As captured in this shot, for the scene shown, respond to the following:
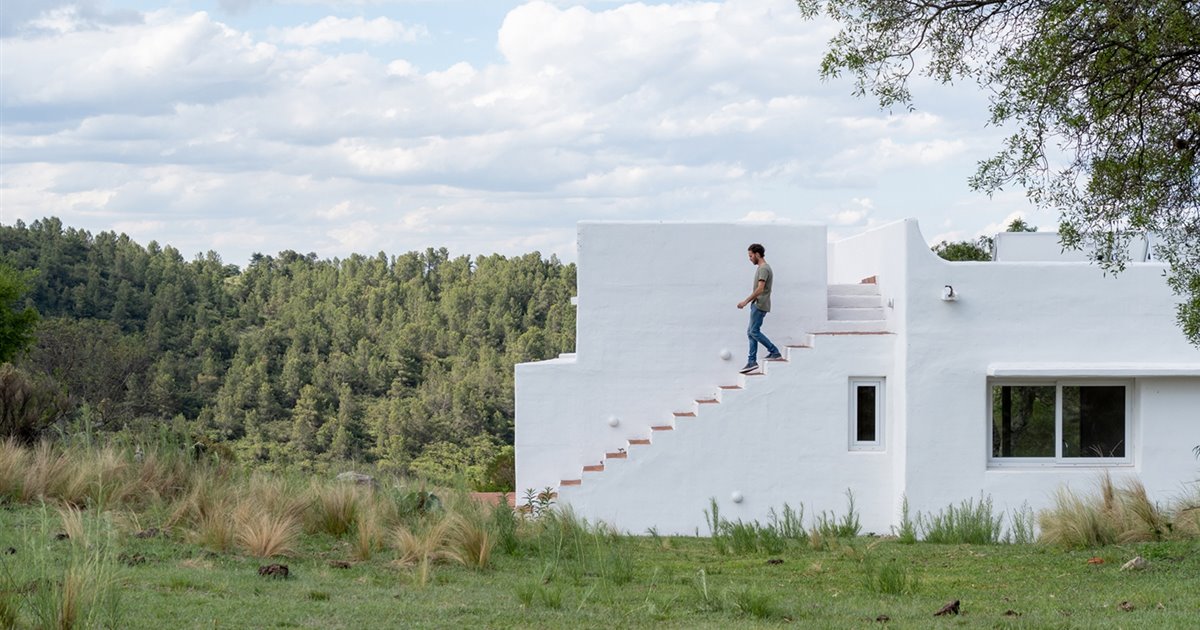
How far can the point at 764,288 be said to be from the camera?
17.9m

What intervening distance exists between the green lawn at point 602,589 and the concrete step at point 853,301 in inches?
300

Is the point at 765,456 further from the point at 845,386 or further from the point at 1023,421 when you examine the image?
the point at 1023,421

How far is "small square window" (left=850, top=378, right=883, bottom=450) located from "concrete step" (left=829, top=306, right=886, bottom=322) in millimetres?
1130

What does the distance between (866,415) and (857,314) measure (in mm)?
1552

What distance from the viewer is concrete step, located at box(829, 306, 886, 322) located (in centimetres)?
1880

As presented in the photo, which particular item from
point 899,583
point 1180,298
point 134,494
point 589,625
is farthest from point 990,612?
point 1180,298

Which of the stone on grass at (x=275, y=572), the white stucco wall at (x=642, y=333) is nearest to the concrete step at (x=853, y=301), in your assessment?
the white stucco wall at (x=642, y=333)

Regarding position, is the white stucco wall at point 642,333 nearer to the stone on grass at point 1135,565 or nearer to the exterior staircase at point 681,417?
the exterior staircase at point 681,417

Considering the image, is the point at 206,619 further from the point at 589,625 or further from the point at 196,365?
the point at 196,365

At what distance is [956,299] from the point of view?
17453mm

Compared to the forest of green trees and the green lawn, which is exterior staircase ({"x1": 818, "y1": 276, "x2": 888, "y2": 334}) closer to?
the green lawn

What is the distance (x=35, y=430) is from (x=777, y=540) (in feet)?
29.9

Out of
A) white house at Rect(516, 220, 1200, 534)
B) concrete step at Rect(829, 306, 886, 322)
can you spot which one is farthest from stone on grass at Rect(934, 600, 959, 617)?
concrete step at Rect(829, 306, 886, 322)

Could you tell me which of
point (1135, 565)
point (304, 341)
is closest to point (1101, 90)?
point (1135, 565)
